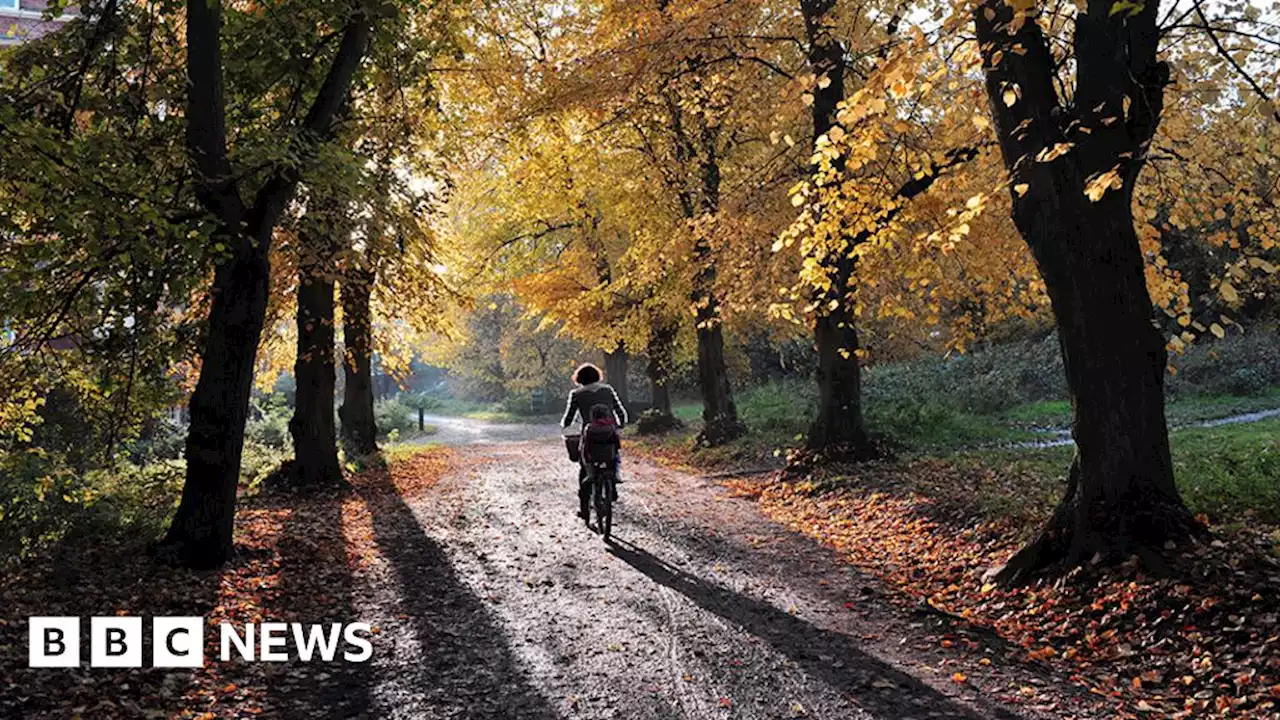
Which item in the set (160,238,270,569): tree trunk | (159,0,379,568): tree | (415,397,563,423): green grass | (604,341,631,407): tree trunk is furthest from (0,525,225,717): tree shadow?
(415,397,563,423): green grass

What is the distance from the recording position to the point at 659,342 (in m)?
25.3

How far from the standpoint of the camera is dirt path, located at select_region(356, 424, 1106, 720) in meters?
5.07

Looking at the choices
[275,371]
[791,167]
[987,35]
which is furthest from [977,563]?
[275,371]

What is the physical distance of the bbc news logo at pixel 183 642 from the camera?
563 centimetres

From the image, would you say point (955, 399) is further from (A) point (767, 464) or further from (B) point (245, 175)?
(B) point (245, 175)

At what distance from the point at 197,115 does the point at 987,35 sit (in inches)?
281

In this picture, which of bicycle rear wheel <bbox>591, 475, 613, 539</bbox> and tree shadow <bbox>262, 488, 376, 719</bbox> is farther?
bicycle rear wheel <bbox>591, 475, 613, 539</bbox>

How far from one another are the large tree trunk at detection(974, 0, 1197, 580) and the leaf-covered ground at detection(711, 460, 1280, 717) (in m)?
0.44

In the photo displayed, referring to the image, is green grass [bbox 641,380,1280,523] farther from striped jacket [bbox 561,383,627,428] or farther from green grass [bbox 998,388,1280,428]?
striped jacket [bbox 561,383,627,428]

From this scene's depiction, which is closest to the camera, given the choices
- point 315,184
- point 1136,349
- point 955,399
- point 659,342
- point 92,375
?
point 1136,349

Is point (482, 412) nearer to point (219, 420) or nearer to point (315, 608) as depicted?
point (219, 420)

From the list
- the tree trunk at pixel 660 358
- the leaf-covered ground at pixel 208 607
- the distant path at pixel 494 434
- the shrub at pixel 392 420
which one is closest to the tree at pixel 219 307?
the leaf-covered ground at pixel 208 607

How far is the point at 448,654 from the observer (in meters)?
6.11

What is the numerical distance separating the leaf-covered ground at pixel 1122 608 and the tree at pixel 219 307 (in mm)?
6478
